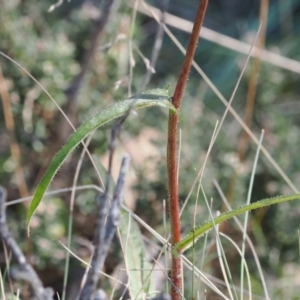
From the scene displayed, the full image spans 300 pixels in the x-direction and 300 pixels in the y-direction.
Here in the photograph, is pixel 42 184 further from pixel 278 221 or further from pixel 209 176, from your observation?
pixel 278 221

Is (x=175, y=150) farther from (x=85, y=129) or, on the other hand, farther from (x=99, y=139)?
(x=99, y=139)

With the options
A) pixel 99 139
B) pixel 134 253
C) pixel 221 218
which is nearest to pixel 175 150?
pixel 221 218

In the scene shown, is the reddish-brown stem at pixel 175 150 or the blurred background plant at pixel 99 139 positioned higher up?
the blurred background plant at pixel 99 139

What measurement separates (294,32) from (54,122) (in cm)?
109

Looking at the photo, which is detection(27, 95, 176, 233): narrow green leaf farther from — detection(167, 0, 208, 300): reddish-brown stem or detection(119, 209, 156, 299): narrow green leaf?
detection(119, 209, 156, 299): narrow green leaf

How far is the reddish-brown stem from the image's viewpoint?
2.01 feet

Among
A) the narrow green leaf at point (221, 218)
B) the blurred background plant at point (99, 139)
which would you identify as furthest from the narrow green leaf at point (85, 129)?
the blurred background plant at point (99, 139)

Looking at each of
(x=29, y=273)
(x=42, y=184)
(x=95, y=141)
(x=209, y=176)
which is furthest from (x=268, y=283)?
(x=29, y=273)

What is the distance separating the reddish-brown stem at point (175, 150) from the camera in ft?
2.01

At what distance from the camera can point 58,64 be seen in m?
1.54

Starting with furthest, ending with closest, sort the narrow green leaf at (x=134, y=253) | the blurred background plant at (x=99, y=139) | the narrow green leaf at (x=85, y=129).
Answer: the blurred background plant at (x=99, y=139), the narrow green leaf at (x=134, y=253), the narrow green leaf at (x=85, y=129)

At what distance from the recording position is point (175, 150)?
2.14ft

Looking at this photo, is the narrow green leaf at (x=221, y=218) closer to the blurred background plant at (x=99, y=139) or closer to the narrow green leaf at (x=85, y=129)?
the narrow green leaf at (x=85, y=129)

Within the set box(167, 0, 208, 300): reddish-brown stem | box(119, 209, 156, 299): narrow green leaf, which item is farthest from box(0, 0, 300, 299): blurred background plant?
box(167, 0, 208, 300): reddish-brown stem
